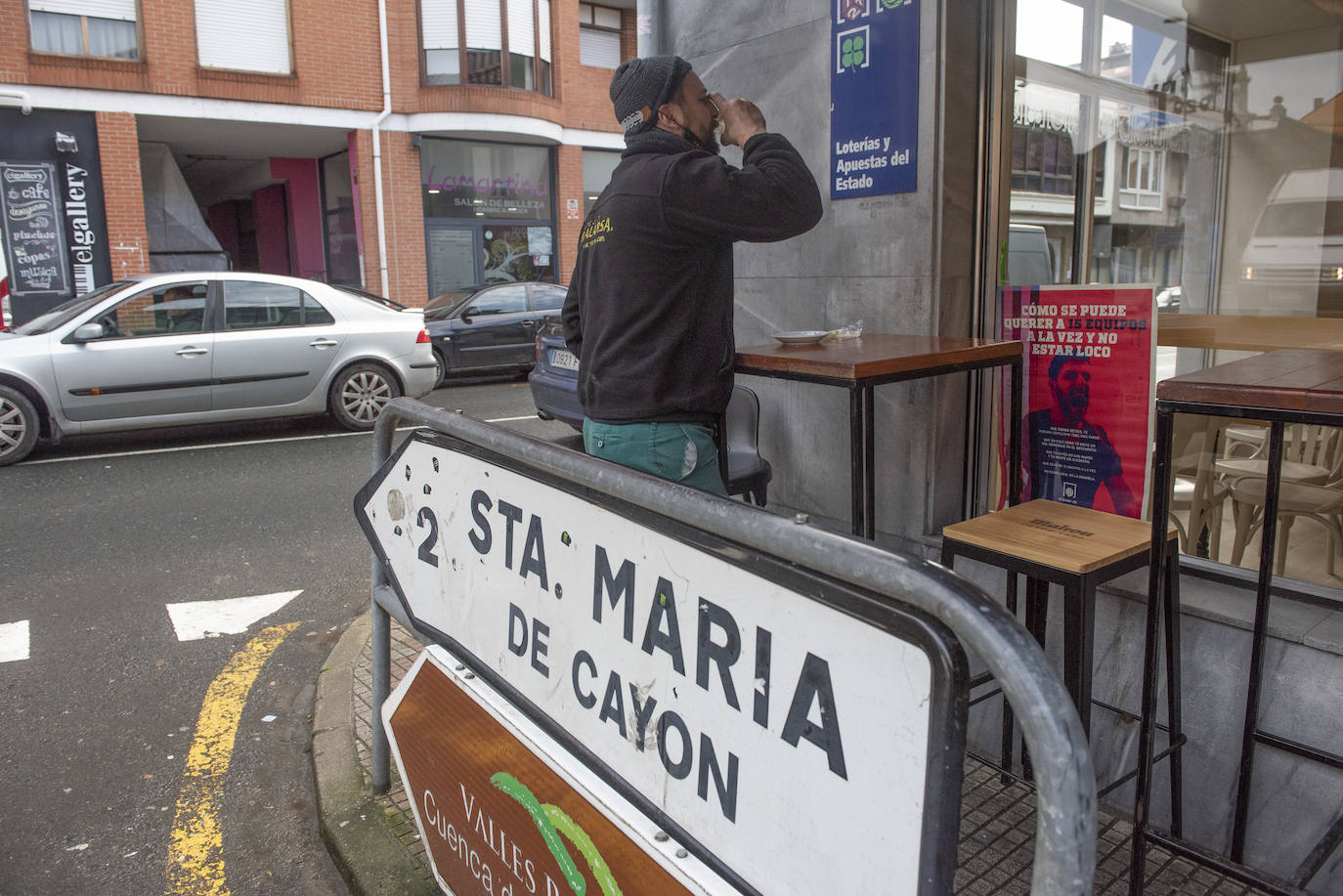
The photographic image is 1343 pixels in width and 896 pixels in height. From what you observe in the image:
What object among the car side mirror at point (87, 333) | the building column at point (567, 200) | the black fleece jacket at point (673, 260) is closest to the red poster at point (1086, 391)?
the black fleece jacket at point (673, 260)

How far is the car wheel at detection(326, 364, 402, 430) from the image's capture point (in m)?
9.48

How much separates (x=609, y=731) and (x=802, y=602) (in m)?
0.58

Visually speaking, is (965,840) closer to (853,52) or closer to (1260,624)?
(1260,624)

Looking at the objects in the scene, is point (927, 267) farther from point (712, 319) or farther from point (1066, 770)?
point (1066, 770)

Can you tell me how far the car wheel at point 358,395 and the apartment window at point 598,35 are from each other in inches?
512

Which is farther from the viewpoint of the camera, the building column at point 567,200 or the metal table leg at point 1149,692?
the building column at point 567,200

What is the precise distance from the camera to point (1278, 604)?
8.87 feet

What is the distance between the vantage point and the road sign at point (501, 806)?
159 cm

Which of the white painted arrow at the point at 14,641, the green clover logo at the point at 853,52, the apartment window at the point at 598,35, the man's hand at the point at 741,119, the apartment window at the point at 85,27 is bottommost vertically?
the white painted arrow at the point at 14,641

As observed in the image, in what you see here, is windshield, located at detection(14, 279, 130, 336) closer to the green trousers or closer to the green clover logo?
the green clover logo

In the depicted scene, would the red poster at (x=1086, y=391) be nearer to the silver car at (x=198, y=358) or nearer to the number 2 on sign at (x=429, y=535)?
the number 2 on sign at (x=429, y=535)

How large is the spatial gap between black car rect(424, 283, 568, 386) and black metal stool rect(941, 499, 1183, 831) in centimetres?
1051

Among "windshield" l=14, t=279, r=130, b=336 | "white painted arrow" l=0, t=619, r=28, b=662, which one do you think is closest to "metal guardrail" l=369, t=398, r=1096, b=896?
"white painted arrow" l=0, t=619, r=28, b=662

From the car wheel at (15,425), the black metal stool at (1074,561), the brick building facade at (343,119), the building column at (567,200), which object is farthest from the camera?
the building column at (567,200)
